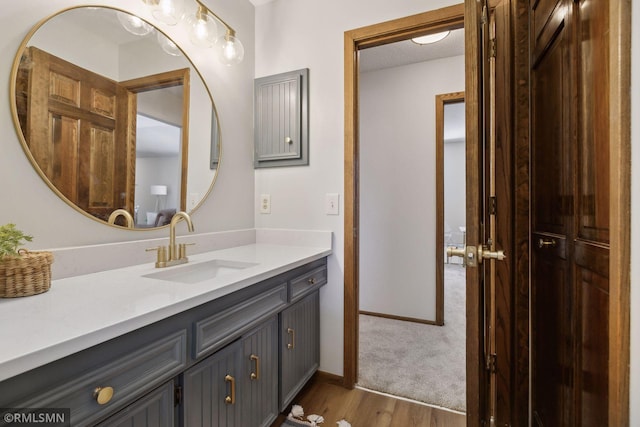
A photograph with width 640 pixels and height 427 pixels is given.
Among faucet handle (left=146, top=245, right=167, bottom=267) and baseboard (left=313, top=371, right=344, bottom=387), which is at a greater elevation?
faucet handle (left=146, top=245, right=167, bottom=267)

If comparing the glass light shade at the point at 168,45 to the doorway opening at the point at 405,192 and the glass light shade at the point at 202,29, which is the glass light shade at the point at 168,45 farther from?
the doorway opening at the point at 405,192

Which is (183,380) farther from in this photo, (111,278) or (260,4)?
(260,4)

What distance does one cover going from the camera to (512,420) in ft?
4.48

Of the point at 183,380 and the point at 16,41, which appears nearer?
the point at 183,380

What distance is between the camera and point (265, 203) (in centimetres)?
210

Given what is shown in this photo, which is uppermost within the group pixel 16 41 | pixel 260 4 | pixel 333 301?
pixel 260 4

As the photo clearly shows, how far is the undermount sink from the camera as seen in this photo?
4.20ft

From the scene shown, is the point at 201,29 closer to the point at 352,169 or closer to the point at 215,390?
the point at 352,169

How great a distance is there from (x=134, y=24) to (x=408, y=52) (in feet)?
7.13

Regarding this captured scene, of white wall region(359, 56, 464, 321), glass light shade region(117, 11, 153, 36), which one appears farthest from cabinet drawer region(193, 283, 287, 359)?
white wall region(359, 56, 464, 321)

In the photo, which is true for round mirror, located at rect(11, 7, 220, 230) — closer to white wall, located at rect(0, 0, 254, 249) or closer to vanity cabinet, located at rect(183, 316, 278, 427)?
white wall, located at rect(0, 0, 254, 249)
